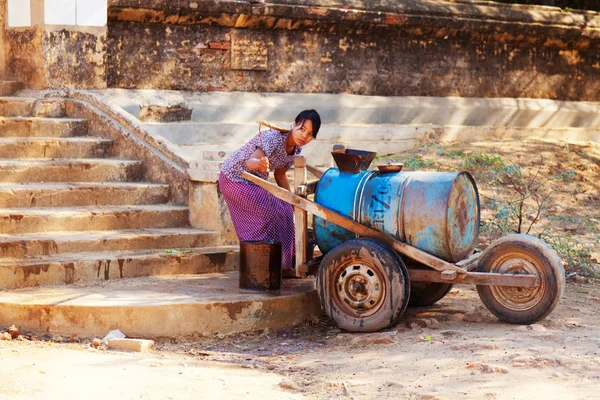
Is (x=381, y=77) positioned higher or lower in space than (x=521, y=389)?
higher

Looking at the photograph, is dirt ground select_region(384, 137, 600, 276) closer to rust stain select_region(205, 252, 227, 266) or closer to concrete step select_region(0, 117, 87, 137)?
rust stain select_region(205, 252, 227, 266)

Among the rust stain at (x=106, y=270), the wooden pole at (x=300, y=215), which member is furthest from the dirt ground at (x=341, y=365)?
the rust stain at (x=106, y=270)

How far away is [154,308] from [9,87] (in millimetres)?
4268

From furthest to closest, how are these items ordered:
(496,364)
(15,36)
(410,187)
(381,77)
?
(381,77), (15,36), (410,187), (496,364)

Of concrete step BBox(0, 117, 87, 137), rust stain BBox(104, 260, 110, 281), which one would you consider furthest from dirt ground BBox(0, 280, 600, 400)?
concrete step BBox(0, 117, 87, 137)

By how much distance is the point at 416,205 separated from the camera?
20.5 ft

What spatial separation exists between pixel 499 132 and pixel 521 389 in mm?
7542

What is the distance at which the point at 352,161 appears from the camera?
654cm

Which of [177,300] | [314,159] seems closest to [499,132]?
[314,159]

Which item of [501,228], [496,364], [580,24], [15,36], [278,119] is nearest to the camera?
[496,364]

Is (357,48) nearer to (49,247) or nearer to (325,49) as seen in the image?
(325,49)

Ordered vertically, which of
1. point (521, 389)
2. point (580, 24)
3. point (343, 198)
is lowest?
point (521, 389)

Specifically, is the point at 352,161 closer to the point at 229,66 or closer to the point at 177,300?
the point at 177,300

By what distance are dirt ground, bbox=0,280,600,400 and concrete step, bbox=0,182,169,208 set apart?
1.98 metres
